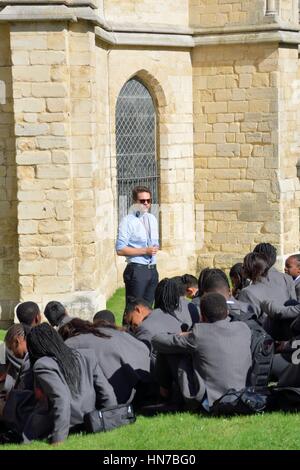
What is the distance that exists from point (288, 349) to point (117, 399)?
1.73 m

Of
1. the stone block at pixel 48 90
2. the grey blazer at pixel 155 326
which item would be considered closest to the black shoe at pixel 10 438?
the grey blazer at pixel 155 326

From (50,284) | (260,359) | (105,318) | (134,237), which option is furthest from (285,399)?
(50,284)

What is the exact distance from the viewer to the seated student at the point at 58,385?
26.2ft

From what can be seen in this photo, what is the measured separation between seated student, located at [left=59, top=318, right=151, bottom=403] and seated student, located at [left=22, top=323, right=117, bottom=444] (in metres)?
0.26

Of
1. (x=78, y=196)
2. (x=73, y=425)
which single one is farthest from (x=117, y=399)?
(x=78, y=196)

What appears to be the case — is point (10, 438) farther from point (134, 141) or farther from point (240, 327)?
point (134, 141)

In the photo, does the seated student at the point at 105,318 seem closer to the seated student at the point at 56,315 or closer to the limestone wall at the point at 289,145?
the seated student at the point at 56,315

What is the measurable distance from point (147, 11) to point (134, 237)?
592cm

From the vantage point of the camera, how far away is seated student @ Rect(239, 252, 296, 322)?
34.0 feet

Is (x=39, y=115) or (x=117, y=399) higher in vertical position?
(x=39, y=115)

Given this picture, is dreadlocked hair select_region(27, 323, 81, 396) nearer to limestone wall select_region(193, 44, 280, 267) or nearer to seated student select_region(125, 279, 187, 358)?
seated student select_region(125, 279, 187, 358)

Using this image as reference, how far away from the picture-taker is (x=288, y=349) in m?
9.26
